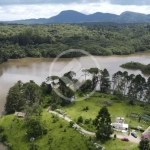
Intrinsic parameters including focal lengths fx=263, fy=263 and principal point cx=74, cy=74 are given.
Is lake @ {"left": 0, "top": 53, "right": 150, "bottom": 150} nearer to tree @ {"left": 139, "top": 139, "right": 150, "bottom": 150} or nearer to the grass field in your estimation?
the grass field

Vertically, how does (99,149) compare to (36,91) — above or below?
below

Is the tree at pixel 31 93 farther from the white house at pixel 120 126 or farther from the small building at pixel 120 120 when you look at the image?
the white house at pixel 120 126

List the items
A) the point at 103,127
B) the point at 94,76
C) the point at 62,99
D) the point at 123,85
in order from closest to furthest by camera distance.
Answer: the point at 103,127 < the point at 62,99 < the point at 123,85 < the point at 94,76

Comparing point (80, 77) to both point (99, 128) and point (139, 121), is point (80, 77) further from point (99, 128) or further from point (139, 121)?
point (99, 128)

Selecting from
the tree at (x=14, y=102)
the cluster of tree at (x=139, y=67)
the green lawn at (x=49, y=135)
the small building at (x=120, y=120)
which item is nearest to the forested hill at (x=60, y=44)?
the cluster of tree at (x=139, y=67)

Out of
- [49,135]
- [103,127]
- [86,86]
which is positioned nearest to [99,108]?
[86,86]

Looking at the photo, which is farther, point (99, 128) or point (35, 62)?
point (35, 62)

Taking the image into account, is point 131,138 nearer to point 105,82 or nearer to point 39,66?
point 105,82

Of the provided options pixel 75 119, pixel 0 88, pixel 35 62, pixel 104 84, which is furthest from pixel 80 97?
pixel 35 62

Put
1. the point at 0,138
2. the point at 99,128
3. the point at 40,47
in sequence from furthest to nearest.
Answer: the point at 40,47
the point at 0,138
the point at 99,128
